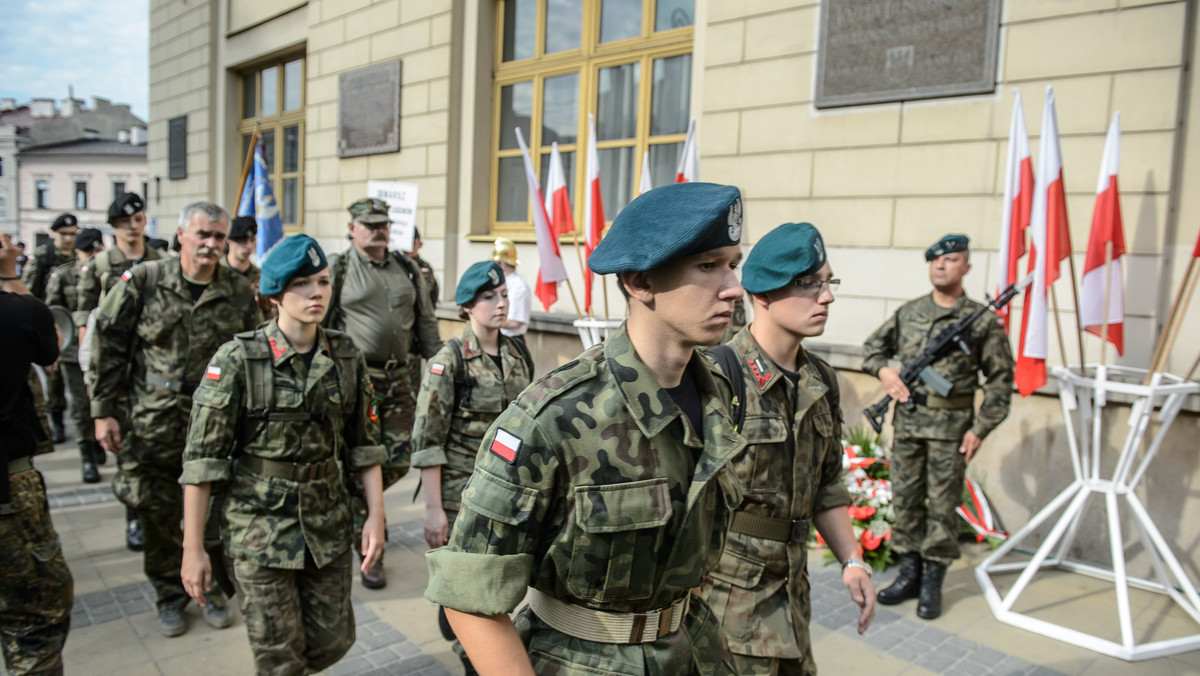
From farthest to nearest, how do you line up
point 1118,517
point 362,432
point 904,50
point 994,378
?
point 904,50 < point 994,378 < point 1118,517 < point 362,432

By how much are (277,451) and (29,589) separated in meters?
A: 0.96

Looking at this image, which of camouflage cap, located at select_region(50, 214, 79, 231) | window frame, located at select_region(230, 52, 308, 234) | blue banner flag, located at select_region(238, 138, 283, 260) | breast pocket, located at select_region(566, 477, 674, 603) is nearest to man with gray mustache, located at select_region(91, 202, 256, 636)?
blue banner flag, located at select_region(238, 138, 283, 260)

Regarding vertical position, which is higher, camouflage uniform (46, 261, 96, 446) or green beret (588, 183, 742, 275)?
green beret (588, 183, 742, 275)

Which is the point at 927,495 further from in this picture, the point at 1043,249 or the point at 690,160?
the point at 690,160

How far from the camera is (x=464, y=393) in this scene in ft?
12.1

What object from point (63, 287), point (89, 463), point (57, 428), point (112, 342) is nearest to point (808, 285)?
point (112, 342)

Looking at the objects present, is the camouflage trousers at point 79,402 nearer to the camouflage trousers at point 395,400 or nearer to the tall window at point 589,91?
the camouflage trousers at point 395,400

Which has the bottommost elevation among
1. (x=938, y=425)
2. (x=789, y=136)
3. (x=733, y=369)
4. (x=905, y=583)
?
(x=905, y=583)

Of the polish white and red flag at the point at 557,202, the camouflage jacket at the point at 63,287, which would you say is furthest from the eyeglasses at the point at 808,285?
the camouflage jacket at the point at 63,287

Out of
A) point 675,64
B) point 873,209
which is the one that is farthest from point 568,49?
point 873,209

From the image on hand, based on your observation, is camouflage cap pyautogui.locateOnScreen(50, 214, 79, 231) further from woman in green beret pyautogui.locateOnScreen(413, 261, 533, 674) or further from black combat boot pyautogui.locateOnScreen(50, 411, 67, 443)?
woman in green beret pyautogui.locateOnScreen(413, 261, 533, 674)

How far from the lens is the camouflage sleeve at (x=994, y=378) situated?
4555mm

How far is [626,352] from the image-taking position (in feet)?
5.26

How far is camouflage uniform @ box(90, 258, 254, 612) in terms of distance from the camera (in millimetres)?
4125
